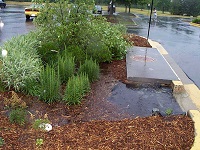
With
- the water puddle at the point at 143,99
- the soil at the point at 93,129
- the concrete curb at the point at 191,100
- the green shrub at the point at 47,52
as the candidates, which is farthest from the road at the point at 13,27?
the concrete curb at the point at 191,100

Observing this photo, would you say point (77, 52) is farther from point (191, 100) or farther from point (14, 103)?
point (191, 100)

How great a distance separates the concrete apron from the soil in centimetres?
40

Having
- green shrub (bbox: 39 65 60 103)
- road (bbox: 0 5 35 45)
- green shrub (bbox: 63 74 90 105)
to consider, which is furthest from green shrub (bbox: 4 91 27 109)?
road (bbox: 0 5 35 45)

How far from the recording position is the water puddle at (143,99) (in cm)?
559

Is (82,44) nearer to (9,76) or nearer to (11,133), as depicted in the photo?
(9,76)

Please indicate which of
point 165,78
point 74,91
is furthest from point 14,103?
point 165,78

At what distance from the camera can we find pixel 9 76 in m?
5.77

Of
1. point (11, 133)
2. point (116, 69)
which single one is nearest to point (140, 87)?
point (116, 69)

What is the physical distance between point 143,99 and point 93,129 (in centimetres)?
205

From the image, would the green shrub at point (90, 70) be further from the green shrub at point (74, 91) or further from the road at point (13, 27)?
the road at point (13, 27)

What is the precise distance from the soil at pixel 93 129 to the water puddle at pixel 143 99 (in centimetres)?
27

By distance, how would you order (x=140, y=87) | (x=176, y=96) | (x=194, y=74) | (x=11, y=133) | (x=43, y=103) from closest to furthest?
(x=11, y=133)
(x=43, y=103)
(x=176, y=96)
(x=140, y=87)
(x=194, y=74)

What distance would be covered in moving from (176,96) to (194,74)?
305 centimetres

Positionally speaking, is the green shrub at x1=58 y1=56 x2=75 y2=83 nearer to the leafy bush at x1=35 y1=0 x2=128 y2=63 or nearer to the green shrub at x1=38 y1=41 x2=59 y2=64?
the green shrub at x1=38 y1=41 x2=59 y2=64
